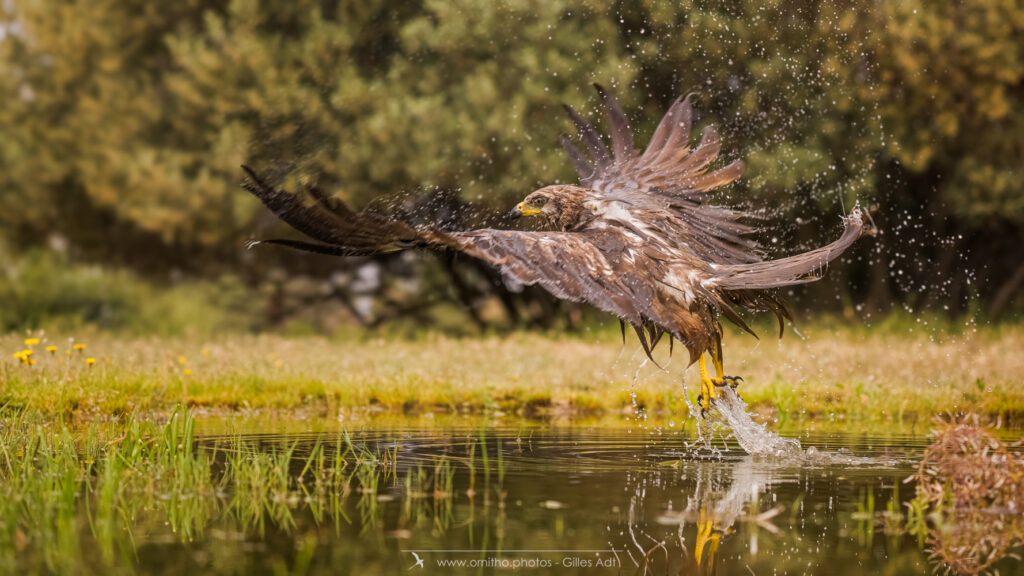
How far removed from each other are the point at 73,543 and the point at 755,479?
3.26 metres

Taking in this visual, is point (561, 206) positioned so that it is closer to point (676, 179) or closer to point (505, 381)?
point (676, 179)

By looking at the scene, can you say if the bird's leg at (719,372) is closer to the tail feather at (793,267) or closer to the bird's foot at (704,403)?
the bird's foot at (704,403)

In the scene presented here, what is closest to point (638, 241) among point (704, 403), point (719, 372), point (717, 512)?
point (719, 372)

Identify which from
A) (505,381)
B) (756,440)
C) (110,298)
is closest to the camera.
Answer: (756,440)

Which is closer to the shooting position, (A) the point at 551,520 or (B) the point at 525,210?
(A) the point at 551,520

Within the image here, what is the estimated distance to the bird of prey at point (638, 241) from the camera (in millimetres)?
5352

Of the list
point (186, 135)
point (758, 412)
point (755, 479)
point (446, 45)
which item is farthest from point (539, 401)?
point (186, 135)

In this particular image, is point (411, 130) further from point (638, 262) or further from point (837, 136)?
point (638, 262)

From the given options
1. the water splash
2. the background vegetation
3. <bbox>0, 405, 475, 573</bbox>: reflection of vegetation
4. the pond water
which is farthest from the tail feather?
the background vegetation

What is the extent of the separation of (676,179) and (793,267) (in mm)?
1602

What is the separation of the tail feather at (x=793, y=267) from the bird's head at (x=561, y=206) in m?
1.00

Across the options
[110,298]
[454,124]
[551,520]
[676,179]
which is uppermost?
[454,124]

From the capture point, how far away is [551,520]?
4.62 m

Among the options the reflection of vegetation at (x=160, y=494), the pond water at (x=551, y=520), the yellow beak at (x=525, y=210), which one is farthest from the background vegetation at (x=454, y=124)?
the reflection of vegetation at (x=160, y=494)
